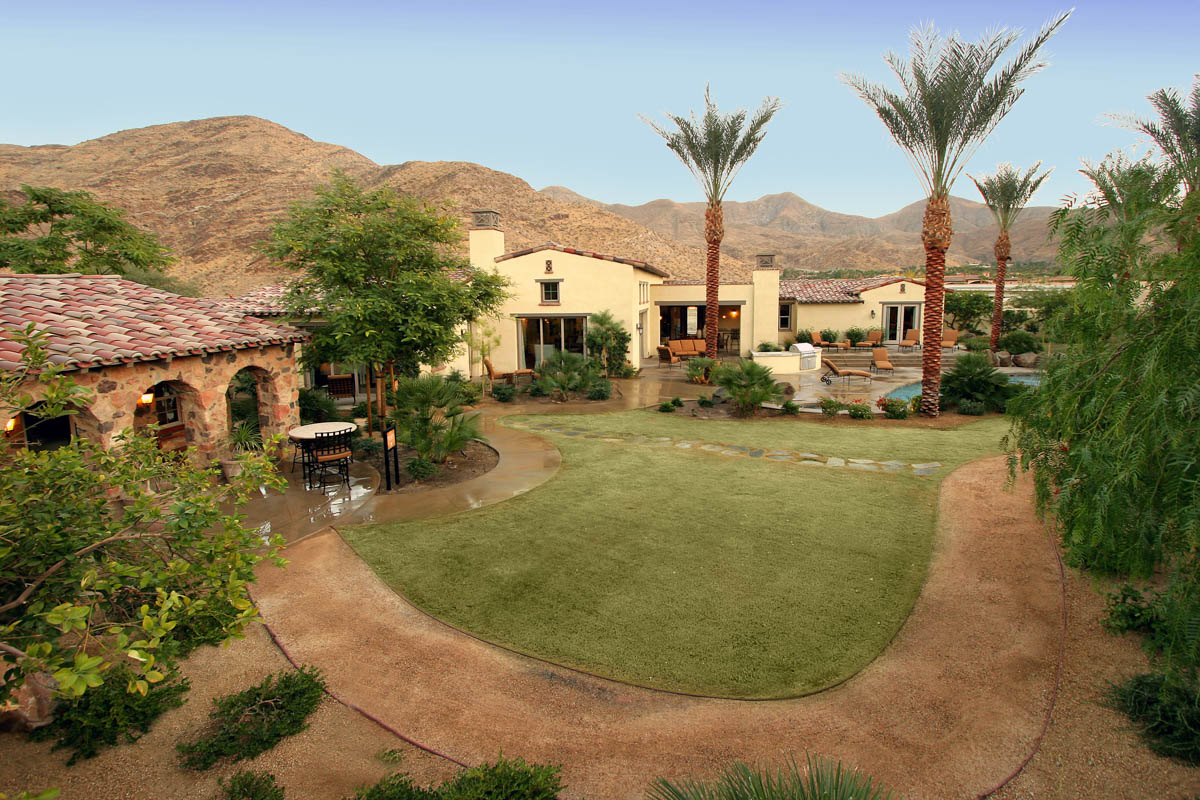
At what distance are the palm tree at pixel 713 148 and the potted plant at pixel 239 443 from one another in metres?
15.8

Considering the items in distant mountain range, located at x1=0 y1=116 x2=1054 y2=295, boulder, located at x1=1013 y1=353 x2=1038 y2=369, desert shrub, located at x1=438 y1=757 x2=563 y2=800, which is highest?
distant mountain range, located at x1=0 y1=116 x2=1054 y2=295

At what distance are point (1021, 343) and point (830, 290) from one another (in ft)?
31.0

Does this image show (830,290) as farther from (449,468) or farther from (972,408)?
(449,468)

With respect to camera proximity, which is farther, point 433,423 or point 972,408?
point 972,408

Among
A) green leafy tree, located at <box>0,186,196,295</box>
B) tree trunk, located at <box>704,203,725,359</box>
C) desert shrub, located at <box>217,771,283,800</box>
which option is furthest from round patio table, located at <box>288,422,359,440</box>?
tree trunk, located at <box>704,203,725,359</box>

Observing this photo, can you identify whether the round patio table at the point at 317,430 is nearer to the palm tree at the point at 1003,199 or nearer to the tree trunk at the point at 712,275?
the tree trunk at the point at 712,275

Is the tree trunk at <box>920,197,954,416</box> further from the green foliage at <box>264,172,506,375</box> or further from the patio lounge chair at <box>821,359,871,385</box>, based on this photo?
the green foliage at <box>264,172,506,375</box>

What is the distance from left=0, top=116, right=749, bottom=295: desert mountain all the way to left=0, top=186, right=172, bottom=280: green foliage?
3376 cm

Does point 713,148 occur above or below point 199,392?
above

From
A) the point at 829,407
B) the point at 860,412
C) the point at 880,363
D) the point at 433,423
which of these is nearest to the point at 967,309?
the point at 880,363

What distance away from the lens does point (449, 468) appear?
12.5 m

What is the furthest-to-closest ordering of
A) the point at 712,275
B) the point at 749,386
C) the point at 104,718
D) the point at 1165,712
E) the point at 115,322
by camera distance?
the point at 712,275 → the point at 749,386 → the point at 115,322 → the point at 104,718 → the point at 1165,712

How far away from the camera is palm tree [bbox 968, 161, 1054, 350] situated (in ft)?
94.2

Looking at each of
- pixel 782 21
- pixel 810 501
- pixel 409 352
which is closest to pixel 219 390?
pixel 409 352
